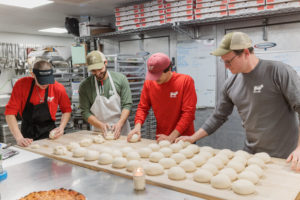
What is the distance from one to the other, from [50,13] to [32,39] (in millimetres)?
2900

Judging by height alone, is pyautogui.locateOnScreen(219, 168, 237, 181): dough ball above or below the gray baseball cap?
below

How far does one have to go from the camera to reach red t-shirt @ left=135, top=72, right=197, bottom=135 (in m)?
2.46

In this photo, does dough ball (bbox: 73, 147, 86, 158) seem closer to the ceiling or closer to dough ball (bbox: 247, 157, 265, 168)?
dough ball (bbox: 247, 157, 265, 168)

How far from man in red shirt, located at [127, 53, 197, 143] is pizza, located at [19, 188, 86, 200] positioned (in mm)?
Result: 1023

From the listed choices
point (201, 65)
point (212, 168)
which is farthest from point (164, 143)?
point (201, 65)

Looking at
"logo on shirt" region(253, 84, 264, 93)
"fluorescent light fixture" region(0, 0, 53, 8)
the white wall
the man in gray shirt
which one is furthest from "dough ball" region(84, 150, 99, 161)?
the white wall

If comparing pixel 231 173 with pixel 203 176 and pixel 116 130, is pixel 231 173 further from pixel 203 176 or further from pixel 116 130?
pixel 116 130

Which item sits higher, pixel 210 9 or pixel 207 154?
pixel 210 9

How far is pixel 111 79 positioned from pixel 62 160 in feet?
3.67

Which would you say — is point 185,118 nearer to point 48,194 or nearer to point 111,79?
point 111,79

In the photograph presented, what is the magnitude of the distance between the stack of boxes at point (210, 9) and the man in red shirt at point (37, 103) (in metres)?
1.88

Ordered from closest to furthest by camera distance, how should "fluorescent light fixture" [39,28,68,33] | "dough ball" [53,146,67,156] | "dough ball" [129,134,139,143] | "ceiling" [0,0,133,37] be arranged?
1. "dough ball" [53,146,67,156]
2. "dough ball" [129,134,139,143]
3. "ceiling" [0,0,133,37]
4. "fluorescent light fixture" [39,28,68,33]

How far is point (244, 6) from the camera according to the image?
2926 mm

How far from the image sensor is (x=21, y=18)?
5.13 meters
